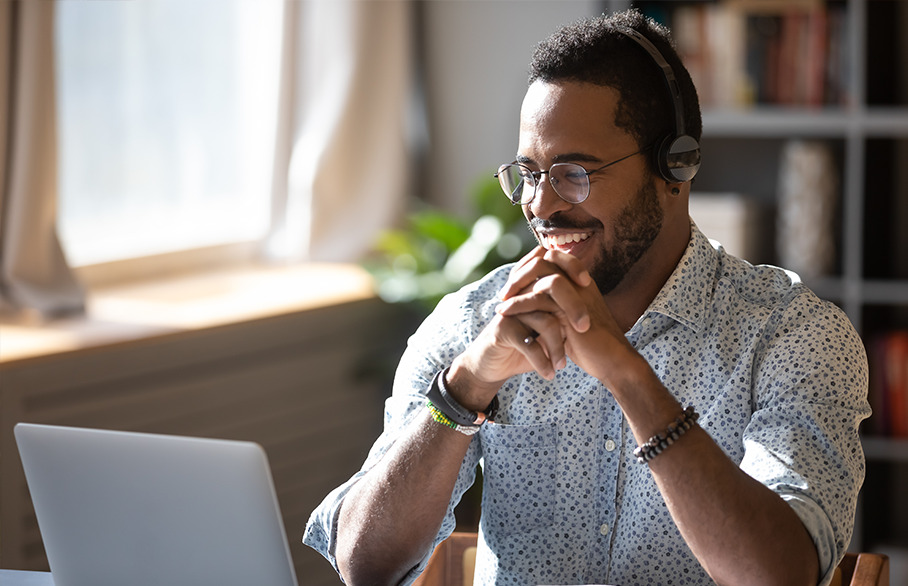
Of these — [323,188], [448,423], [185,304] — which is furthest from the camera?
[323,188]

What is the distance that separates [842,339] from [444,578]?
0.62 meters

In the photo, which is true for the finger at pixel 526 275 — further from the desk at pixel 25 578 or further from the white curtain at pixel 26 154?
the white curtain at pixel 26 154

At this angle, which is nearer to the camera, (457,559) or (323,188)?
(457,559)

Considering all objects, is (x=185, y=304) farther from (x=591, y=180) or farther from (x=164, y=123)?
(x=591, y=180)

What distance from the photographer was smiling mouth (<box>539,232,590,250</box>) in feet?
4.66

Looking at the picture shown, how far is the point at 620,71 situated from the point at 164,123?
74.6 inches

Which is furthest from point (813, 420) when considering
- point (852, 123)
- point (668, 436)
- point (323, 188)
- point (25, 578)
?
point (323, 188)

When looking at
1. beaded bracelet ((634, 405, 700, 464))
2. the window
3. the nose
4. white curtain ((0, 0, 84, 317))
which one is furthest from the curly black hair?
the window

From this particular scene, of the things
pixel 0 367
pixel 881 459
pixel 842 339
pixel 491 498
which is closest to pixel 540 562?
pixel 491 498

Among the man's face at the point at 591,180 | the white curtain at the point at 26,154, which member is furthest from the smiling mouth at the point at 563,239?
the white curtain at the point at 26,154

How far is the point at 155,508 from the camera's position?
1.06m

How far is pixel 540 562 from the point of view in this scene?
143cm

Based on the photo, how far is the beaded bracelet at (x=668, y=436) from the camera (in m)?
1.15

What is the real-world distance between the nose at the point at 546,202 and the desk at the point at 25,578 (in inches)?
30.1
